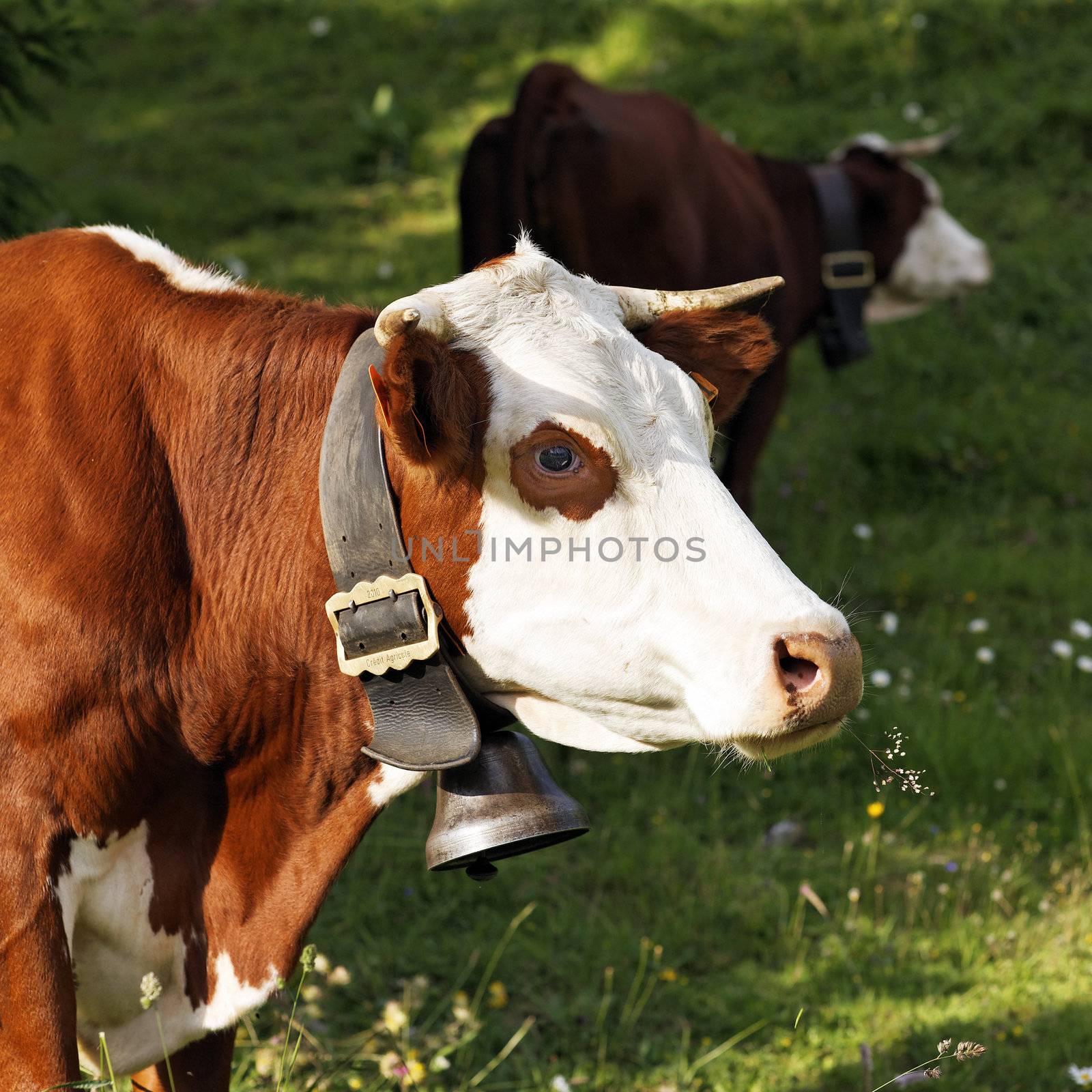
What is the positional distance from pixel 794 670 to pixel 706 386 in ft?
2.07

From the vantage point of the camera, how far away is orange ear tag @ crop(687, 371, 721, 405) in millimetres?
2281

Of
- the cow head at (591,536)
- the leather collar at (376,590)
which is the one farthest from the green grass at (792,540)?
the cow head at (591,536)

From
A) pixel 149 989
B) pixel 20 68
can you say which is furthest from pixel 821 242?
pixel 149 989

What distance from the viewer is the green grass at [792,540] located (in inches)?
131

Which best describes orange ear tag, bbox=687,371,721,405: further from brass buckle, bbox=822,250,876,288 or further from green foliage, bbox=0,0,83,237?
brass buckle, bbox=822,250,876,288

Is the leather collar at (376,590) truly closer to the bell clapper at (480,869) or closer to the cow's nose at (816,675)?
the bell clapper at (480,869)

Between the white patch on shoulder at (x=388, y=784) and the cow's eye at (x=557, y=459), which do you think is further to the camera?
the white patch on shoulder at (x=388, y=784)

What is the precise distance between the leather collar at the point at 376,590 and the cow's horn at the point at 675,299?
0.50 meters

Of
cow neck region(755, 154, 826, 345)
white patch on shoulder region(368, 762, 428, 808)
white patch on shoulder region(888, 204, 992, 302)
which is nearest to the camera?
white patch on shoulder region(368, 762, 428, 808)

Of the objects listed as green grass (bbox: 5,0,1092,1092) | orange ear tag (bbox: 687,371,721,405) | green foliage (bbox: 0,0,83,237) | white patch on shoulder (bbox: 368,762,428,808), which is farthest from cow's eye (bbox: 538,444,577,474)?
green foliage (bbox: 0,0,83,237)

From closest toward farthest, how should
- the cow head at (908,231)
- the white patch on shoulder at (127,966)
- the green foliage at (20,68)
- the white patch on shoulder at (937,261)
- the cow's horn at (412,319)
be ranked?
the cow's horn at (412,319) < the white patch on shoulder at (127,966) < the green foliage at (20,68) < the cow head at (908,231) < the white patch on shoulder at (937,261)

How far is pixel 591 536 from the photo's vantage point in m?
2.00

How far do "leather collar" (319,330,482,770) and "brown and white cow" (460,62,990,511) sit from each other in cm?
301

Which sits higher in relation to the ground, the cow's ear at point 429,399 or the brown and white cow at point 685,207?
the cow's ear at point 429,399
